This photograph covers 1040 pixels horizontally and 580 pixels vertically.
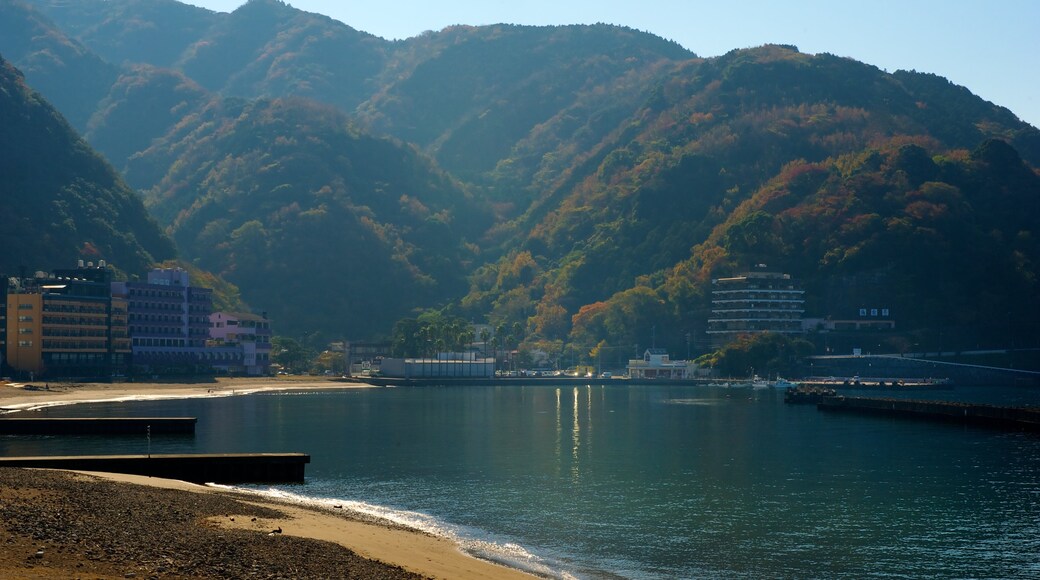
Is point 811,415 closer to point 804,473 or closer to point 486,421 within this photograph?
point 486,421

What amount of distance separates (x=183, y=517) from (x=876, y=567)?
25.9 m

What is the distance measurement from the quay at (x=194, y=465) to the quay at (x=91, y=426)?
91.5 feet

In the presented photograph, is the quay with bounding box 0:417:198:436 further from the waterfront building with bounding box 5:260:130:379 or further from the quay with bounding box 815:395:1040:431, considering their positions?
the waterfront building with bounding box 5:260:130:379

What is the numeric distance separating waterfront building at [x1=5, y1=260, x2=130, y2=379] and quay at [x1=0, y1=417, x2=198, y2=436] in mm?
89354

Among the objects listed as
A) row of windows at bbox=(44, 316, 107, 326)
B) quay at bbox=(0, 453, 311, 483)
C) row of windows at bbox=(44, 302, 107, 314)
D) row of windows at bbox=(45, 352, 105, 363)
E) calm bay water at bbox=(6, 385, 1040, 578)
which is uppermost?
row of windows at bbox=(44, 302, 107, 314)

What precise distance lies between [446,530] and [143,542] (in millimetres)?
17117

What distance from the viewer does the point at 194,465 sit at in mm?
65375

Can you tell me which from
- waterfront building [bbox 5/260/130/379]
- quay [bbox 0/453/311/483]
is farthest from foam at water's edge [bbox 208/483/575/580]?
waterfront building [bbox 5/260/130/379]

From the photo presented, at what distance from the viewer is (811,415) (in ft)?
466

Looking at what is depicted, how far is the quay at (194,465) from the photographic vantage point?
62.2 m

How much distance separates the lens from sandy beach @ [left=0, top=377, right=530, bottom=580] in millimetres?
33000

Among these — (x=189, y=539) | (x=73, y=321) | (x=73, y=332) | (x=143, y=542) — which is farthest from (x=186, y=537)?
(x=73, y=321)

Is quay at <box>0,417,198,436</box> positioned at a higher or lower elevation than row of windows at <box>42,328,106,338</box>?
lower

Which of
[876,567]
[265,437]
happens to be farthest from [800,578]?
[265,437]
